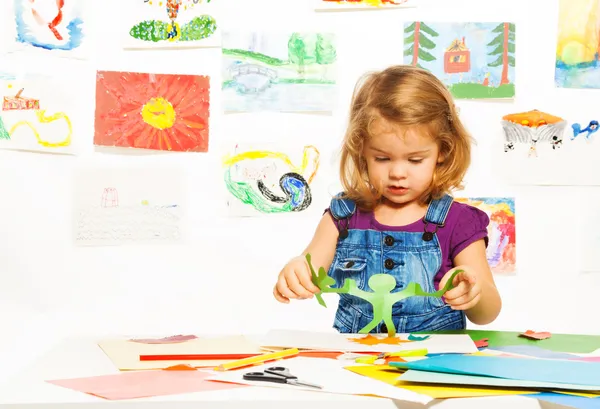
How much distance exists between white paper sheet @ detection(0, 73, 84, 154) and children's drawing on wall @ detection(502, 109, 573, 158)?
3.63 feet

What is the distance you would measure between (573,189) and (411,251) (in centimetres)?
100

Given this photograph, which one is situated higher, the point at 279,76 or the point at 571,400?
the point at 279,76

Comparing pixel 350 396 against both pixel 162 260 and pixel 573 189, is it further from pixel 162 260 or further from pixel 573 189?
pixel 573 189

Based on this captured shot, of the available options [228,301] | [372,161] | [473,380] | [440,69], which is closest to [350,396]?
[473,380]

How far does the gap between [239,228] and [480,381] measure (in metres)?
1.42

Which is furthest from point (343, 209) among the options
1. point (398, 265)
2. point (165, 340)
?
point (165, 340)

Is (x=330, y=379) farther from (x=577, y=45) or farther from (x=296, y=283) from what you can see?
(x=577, y=45)

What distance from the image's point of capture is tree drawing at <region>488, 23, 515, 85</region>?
6.67 feet

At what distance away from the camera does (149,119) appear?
2.06m

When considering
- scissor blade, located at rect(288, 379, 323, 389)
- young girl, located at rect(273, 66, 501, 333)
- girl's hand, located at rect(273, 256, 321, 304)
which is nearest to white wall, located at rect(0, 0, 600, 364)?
young girl, located at rect(273, 66, 501, 333)

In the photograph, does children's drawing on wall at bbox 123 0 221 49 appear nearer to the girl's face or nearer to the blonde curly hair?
the blonde curly hair

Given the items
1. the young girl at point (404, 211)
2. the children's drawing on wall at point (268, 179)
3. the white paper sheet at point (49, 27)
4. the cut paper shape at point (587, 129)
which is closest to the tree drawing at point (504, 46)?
the cut paper shape at point (587, 129)

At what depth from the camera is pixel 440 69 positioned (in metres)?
2.05

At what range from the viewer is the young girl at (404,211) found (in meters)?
1.15
